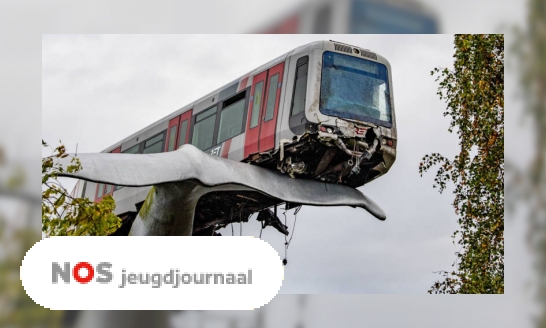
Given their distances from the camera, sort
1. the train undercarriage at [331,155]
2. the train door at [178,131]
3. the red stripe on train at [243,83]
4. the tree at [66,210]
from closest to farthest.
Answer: the tree at [66,210], the train undercarriage at [331,155], the red stripe on train at [243,83], the train door at [178,131]

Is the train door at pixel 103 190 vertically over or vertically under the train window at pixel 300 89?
under

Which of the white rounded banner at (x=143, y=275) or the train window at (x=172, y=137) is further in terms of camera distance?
the train window at (x=172, y=137)

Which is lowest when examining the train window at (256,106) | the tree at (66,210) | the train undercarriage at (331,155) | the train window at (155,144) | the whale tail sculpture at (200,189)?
the tree at (66,210)

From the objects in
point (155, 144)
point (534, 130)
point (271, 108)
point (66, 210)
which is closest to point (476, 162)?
point (534, 130)

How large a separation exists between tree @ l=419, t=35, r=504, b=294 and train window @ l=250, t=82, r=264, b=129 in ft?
5.99

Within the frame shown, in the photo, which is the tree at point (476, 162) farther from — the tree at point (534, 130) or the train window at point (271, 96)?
the train window at point (271, 96)

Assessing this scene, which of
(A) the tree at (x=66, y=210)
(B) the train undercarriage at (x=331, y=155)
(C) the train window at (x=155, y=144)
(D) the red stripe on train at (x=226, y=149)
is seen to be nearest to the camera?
(A) the tree at (x=66, y=210)

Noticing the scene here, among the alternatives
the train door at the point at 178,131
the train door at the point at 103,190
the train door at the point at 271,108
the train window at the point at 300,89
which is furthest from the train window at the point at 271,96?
the train door at the point at 103,190

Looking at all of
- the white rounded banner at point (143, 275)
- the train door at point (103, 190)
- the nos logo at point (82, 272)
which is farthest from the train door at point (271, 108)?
the train door at point (103, 190)

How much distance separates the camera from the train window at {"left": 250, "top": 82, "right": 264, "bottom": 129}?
9.10m

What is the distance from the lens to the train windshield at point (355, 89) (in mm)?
8789

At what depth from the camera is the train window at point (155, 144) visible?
10.4 m

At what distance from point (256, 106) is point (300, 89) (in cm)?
57

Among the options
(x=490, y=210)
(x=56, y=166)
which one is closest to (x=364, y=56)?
(x=490, y=210)
